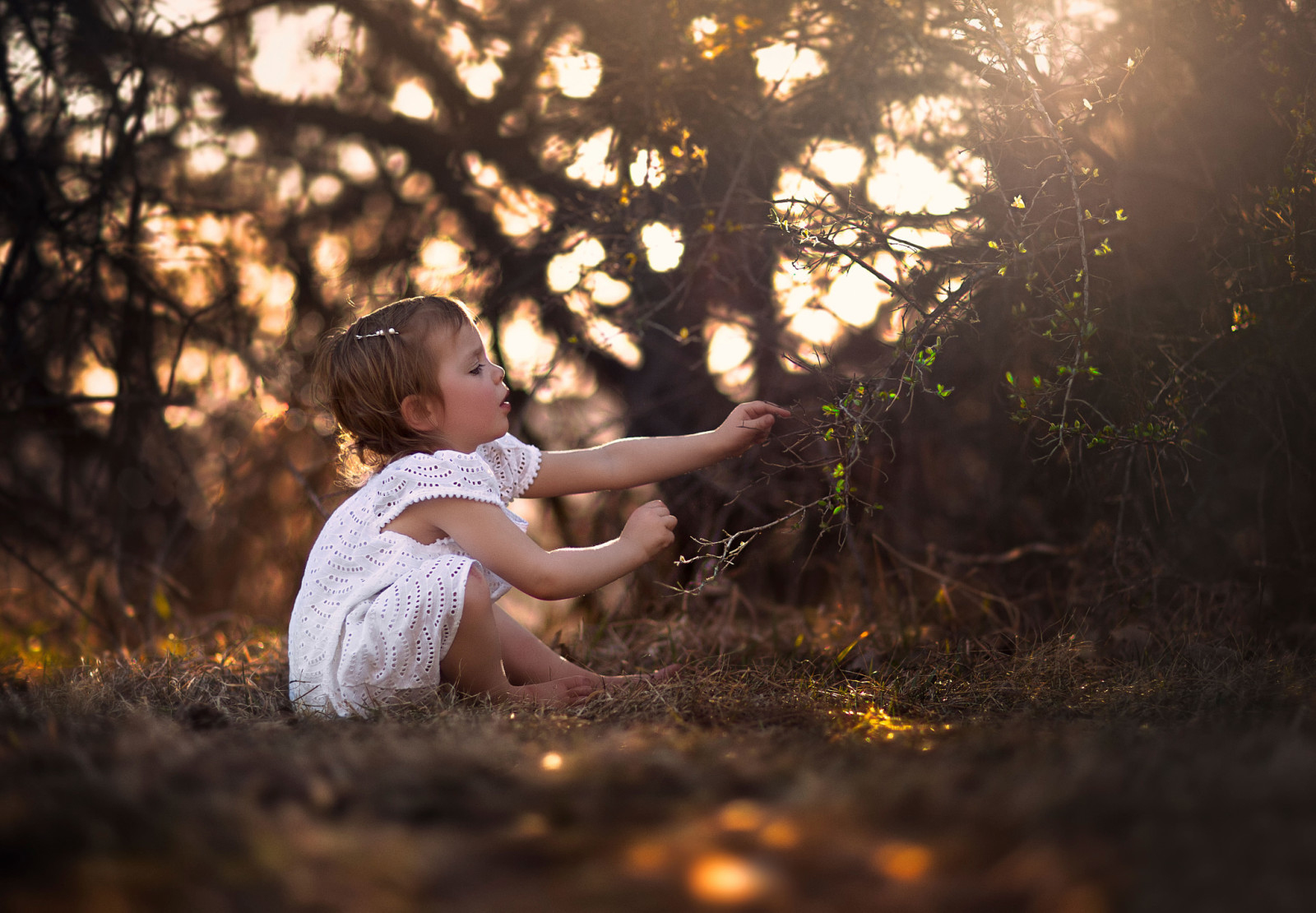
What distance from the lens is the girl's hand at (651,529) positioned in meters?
2.20

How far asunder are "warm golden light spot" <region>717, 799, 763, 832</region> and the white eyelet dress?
3.86 ft

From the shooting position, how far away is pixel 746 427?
2.46 metres

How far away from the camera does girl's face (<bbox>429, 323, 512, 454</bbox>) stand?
2.43m

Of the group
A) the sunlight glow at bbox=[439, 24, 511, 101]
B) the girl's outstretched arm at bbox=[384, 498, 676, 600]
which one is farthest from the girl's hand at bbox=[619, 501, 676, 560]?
the sunlight glow at bbox=[439, 24, 511, 101]

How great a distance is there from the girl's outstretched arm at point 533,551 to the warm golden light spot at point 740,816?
120cm

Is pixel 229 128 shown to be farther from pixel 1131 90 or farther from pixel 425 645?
pixel 1131 90

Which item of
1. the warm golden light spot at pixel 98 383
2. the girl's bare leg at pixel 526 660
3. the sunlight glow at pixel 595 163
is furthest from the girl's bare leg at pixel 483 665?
the warm golden light spot at pixel 98 383

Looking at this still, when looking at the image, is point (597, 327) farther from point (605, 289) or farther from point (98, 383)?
point (98, 383)

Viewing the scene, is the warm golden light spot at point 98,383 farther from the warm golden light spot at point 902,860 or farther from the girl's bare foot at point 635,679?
the warm golden light spot at point 902,860

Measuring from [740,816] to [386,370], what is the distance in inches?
70.2

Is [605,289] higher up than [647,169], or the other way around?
[647,169]

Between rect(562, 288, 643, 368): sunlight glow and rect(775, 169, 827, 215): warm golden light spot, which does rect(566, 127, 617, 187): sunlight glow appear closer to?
rect(562, 288, 643, 368): sunlight glow

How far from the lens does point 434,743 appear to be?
1.45m

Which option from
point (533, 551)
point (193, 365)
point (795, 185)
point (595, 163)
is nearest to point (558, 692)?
point (533, 551)
